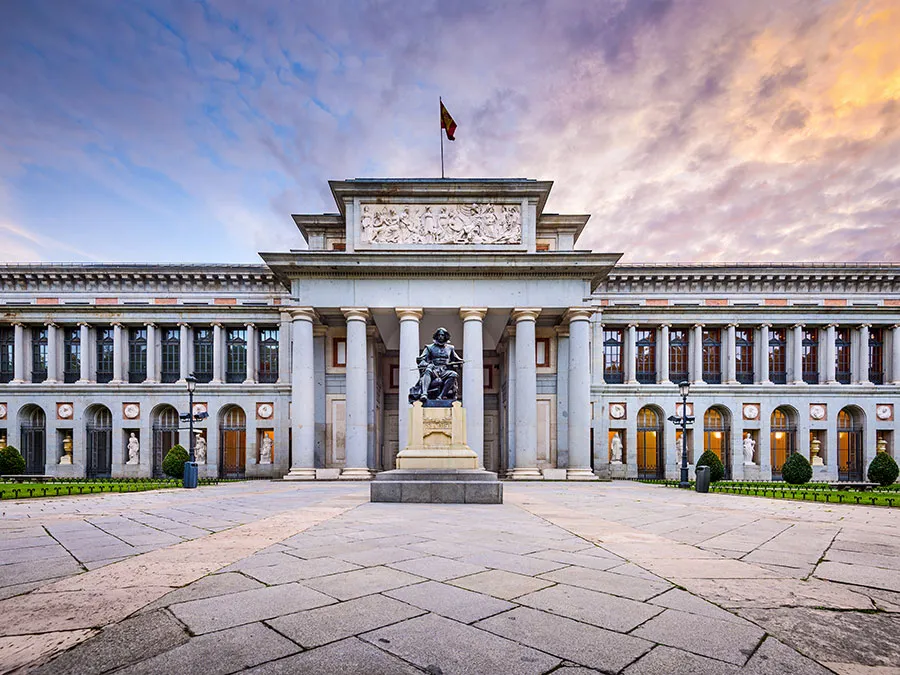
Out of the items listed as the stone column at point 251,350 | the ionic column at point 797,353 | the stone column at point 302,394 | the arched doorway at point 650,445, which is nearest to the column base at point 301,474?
the stone column at point 302,394

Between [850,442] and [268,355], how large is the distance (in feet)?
149

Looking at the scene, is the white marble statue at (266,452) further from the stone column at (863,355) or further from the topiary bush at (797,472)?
the stone column at (863,355)

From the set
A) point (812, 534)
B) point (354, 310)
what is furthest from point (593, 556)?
point (354, 310)

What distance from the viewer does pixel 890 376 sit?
37906 mm

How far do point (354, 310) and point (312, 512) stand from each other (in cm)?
1637

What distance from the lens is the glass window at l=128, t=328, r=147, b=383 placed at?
124 ft

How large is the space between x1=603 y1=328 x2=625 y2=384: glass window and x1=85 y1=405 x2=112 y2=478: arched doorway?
38056 millimetres

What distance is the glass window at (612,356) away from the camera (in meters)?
38.0

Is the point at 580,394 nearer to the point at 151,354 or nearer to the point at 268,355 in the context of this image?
the point at 268,355

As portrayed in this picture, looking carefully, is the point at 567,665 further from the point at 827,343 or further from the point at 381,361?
the point at 827,343

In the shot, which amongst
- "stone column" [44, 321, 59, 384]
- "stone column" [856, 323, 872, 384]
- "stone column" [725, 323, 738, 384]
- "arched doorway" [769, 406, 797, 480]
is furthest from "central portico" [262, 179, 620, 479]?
"stone column" [856, 323, 872, 384]

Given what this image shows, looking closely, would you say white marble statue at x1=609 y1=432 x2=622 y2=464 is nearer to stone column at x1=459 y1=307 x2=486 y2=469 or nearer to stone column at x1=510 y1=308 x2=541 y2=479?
stone column at x1=510 y1=308 x2=541 y2=479

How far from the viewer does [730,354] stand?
3731 cm

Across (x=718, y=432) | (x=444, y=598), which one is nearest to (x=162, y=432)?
(x=444, y=598)
